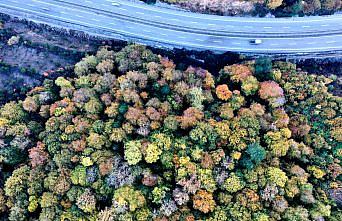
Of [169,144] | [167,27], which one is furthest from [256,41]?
[169,144]

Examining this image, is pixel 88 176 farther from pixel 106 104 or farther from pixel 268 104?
pixel 268 104

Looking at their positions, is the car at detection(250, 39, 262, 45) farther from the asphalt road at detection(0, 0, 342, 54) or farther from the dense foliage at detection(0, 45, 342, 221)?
the dense foliage at detection(0, 45, 342, 221)

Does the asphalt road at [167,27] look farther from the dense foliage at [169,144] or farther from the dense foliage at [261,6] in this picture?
the dense foliage at [169,144]

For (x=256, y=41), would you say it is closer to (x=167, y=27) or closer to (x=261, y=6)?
(x=261, y=6)

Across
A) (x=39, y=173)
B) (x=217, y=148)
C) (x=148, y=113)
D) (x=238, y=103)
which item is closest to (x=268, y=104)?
(x=238, y=103)

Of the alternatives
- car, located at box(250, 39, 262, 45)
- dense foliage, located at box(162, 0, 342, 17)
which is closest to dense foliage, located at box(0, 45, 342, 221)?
car, located at box(250, 39, 262, 45)

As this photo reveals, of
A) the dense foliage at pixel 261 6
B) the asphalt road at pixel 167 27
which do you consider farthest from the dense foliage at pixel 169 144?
the dense foliage at pixel 261 6
